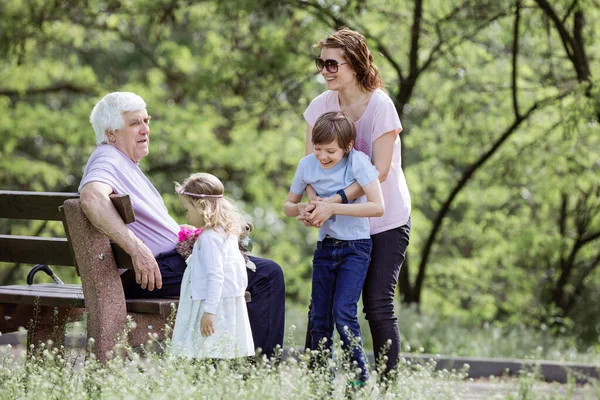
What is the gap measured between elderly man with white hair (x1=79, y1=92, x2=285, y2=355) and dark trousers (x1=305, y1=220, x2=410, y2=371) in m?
0.57

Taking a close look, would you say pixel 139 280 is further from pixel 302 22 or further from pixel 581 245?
pixel 581 245

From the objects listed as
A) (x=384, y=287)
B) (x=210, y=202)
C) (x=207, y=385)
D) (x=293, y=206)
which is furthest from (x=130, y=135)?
(x=207, y=385)

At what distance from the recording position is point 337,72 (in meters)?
4.71

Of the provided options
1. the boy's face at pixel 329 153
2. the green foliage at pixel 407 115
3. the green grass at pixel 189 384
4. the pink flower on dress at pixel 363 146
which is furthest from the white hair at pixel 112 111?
the green foliage at pixel 407 115

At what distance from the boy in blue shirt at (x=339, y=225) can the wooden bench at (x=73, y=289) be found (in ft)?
2.62

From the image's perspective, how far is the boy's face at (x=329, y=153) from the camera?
4547mm

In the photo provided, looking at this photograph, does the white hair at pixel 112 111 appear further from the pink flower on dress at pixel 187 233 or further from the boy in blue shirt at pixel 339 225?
the boy in blue shirt at pixel 339 225

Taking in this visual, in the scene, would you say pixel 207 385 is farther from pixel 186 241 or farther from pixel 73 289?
pixel 73 289

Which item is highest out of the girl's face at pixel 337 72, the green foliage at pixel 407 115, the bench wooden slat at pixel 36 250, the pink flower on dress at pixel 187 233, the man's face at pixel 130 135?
the green foliage at pixel 407 115

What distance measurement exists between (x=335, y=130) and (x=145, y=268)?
46.2 inches

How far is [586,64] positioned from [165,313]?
6.55 meters

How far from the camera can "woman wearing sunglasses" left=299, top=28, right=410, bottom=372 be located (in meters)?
4.68

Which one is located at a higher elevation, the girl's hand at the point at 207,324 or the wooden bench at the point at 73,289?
the wooden bench at the point at 73,289

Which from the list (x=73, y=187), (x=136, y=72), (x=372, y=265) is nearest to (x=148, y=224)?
(x=372, y=265)
